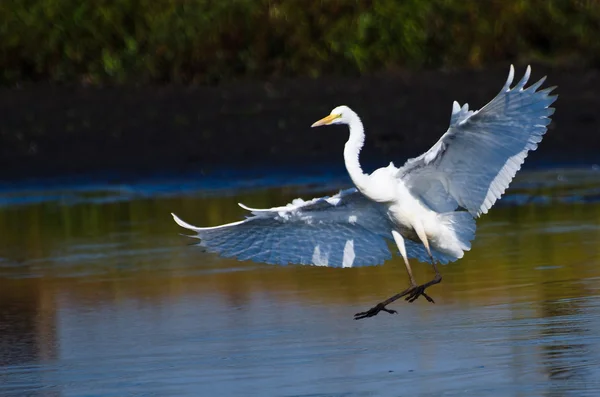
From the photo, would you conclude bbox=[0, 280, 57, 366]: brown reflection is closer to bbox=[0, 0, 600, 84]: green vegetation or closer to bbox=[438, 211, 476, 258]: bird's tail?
bbox=[438, 211, 476, 258]: bird's tail

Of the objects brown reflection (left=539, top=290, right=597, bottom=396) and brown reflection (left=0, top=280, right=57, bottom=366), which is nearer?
brown reflection (left=539, top=290, right=597, bottom=396)

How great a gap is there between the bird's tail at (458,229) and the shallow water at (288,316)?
44 centimetres

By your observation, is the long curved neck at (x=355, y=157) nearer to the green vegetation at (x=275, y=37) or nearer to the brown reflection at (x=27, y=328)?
the brown reflection at (x=27, y=328)

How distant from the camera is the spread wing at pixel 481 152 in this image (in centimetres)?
950

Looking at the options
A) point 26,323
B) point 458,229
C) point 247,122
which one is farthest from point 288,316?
point 247,122

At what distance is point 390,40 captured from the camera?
2145cm

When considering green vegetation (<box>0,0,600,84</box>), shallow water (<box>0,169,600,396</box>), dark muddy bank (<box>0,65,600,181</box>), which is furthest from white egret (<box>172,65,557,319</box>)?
green vegetation (<box>0,0,600,84</box>)

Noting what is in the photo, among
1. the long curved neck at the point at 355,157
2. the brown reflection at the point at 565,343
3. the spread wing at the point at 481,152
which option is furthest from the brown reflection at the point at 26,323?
the brown reflection at the point at 565,343

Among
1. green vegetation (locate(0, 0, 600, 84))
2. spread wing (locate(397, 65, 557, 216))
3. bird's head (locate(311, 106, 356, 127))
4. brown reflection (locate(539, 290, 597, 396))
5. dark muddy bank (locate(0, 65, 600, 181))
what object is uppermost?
green vegetation (locate(0, 0, 600, 84))

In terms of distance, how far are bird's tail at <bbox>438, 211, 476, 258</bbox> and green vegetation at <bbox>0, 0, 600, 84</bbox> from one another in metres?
10.7

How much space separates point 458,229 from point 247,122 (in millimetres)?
9031

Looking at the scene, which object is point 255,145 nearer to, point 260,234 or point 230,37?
point 230,37

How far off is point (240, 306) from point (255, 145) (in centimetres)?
782

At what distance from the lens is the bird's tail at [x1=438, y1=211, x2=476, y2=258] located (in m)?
10.3
